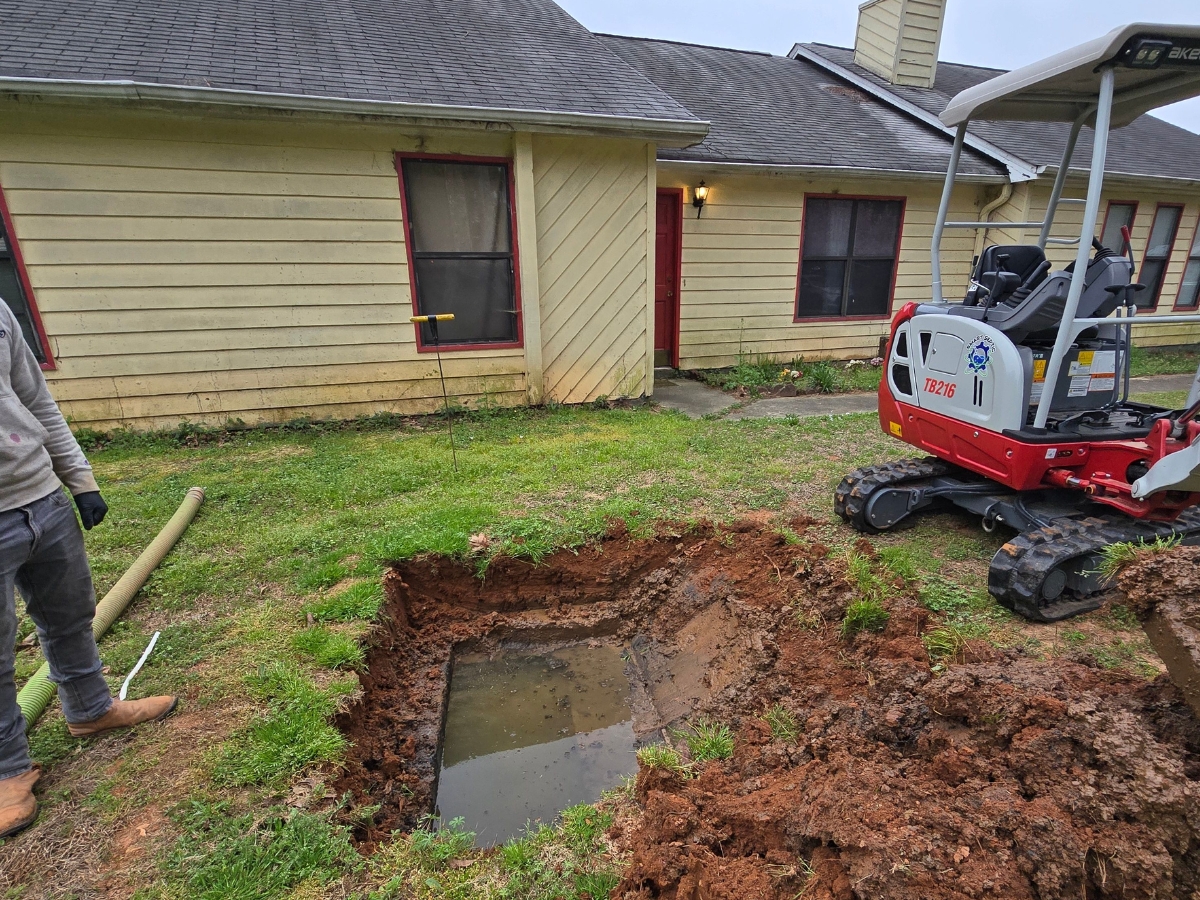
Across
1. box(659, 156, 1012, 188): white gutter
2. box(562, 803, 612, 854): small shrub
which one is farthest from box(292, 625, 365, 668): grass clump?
box(659, 156, 1012, 188): white gutter

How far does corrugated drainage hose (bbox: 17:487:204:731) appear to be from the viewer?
2.45m

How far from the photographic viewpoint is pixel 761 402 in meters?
7.51

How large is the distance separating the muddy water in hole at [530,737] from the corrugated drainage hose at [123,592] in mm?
1662

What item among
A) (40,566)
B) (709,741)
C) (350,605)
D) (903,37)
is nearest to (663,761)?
(709,741)

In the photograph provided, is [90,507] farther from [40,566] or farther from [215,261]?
[215,261]

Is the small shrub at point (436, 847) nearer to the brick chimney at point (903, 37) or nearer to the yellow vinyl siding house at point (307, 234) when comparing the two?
the yellow vinyl siding house at point (307, 234)

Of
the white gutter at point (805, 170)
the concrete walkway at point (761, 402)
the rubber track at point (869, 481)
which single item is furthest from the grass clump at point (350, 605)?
the white gutter at point (805, 170)

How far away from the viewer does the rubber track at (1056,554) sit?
2779 mm

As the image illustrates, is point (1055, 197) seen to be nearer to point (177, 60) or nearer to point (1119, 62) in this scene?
point (1119, 62)

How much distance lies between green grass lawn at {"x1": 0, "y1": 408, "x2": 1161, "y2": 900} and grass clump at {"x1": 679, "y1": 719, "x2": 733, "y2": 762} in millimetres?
635

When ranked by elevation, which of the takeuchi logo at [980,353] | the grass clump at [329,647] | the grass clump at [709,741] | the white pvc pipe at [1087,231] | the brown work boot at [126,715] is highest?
the white pvc pipe at [1087,231]

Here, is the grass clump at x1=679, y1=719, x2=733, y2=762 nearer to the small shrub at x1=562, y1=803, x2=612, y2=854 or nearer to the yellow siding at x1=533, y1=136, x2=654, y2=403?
the small shrub at x1=562, y1=803, x2=612, y2=854

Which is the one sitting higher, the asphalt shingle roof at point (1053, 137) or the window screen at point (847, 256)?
the asphalt shingle roof at point (1053, 137)

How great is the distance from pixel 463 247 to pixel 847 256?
585 centimetres
